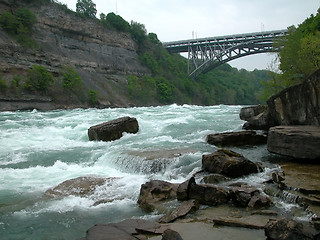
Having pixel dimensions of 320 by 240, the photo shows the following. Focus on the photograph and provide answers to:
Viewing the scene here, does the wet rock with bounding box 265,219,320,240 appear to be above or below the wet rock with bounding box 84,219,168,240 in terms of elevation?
above

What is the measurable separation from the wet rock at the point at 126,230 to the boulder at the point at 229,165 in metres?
2.89

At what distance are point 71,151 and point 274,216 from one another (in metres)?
8.59

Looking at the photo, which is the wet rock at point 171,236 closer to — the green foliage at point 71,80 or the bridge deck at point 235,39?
the green foliage at point 71,80

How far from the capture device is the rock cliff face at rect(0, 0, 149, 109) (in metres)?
31.8

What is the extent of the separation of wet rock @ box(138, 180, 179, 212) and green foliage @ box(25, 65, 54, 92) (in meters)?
26.2

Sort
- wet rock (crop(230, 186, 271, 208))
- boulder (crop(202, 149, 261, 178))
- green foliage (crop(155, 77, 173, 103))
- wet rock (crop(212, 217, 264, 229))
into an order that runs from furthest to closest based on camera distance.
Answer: green foliage (crop(155, 77, 173, 103)) → boulder (crop(202, 149, 261, 178)) → wet rock (crop(230, 186, 271, 208)) → wet rock (crop(212, 217, 264, 229))

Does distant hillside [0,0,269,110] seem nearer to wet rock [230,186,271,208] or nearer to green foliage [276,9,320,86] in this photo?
green foliage [276,9,320,86]

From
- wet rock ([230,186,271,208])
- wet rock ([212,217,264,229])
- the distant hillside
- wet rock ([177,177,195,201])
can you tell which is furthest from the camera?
the distant hillside

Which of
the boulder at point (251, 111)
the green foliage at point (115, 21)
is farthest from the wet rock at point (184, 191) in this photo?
the green foliage at point (115, 21)

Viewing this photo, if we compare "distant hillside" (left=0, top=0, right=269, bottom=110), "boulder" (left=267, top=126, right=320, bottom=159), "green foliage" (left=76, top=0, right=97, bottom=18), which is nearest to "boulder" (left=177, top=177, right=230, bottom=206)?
"boulder" (left=267, top=126, right=320, bottom=159)

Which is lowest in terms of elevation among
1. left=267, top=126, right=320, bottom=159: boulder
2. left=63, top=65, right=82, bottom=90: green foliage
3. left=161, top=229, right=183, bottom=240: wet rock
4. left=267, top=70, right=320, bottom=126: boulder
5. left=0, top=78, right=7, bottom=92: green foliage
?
left=161, top=229, right=183, bottom=240: wet rock

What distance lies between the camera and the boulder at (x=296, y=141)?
7.18m

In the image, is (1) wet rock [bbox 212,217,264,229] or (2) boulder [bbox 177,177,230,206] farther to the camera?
(2) boulder [bbox 177,177,230,206]

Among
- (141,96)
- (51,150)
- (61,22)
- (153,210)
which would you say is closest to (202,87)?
(141,96)
